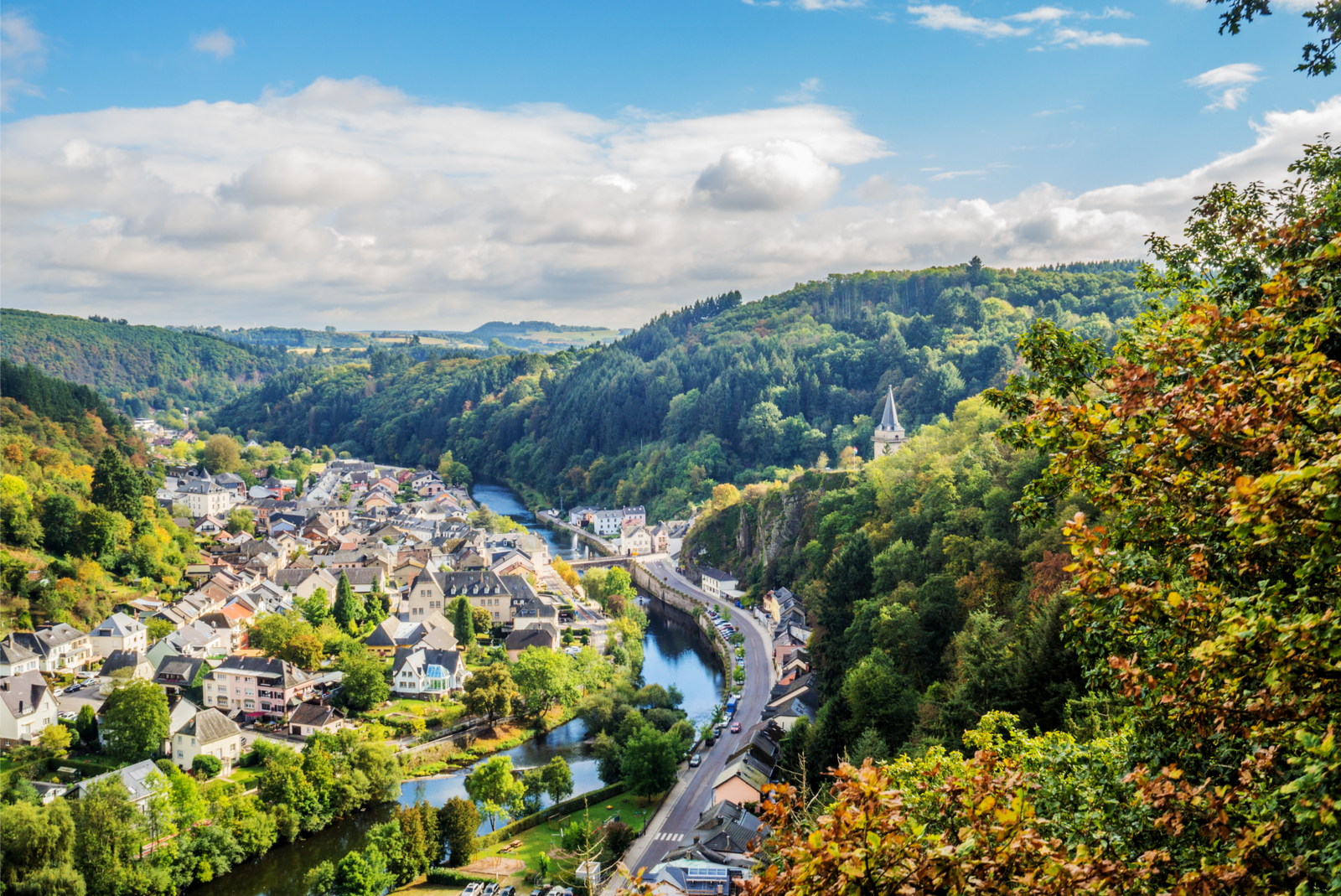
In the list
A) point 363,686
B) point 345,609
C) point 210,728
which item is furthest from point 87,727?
point 345,609

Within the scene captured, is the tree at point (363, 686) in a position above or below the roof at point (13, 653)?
below

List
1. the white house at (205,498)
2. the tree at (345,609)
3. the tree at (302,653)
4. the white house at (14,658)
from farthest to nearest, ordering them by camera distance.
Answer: the white house at (205,498), the tree at (345,609), the tree at (302,653), the white house at (14,658)

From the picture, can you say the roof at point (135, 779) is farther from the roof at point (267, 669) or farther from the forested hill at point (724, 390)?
the forested hill at point (724, 390)

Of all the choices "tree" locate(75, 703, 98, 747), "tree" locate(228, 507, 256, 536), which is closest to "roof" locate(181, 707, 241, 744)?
"tree" locate(75, 703, 98, 747)

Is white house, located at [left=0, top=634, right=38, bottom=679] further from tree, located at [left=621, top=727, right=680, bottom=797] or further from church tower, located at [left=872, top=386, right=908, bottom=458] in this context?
church tower, located at [left=872, top=386, right=908, bottom=458]

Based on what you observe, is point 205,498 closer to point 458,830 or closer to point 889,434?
point 889,434

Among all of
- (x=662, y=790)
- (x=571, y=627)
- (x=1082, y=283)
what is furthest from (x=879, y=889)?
(x=1082, y=283)

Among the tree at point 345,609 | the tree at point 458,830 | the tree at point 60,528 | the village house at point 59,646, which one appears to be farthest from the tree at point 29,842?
the tree at point 60,528
